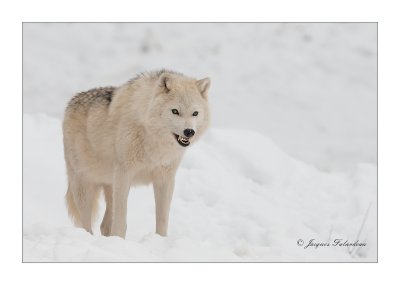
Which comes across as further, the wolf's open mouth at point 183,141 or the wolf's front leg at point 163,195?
the wolf's front leg at point 163,195

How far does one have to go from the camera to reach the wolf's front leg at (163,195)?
582 centimetres

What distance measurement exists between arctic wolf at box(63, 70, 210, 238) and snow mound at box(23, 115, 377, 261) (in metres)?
0.64

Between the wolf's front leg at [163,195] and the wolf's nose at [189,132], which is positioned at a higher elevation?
the wolf's nose at [189,132]

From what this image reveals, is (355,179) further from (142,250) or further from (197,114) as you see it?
(142,250)

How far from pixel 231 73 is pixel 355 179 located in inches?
166

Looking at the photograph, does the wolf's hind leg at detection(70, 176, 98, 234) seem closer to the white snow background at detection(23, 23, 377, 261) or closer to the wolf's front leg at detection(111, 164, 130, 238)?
the white snow background at detection(23, 23, 377, 261)

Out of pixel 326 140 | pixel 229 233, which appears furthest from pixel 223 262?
pixel 326 140

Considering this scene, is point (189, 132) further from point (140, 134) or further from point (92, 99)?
point (92, 99)

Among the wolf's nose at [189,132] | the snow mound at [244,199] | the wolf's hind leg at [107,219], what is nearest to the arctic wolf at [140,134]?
the wolf's nose at [189,132]

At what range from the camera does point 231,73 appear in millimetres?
12547

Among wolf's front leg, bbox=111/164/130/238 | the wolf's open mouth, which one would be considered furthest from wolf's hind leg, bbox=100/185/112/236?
the wolf's open mouth

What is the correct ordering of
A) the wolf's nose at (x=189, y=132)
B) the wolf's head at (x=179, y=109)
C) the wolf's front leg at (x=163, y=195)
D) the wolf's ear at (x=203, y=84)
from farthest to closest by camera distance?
the wolf's front leg at (x=163, y=195)
the wolf's ear at (x=203, y=84)
the wolf's head at (x=179, y=109)
the wolf's nose at (x=189, y=132)

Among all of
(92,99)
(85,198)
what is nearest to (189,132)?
(92,99)

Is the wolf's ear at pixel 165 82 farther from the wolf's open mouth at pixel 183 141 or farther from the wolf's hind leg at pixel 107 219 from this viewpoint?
the wolf's hind leg at pixel 107 219
